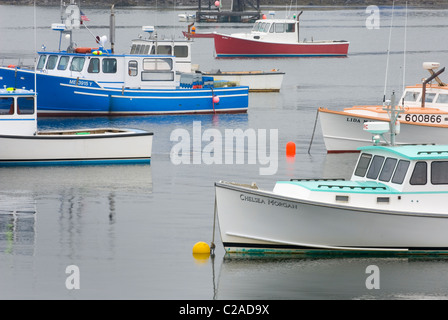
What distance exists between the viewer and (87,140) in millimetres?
31750

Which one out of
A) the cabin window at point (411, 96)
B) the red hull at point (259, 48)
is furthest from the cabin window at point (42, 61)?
the red hull at point (259, 48)

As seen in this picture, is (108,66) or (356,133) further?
(108,66)

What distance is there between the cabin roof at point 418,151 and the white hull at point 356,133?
12.1 metres

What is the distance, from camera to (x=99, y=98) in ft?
144

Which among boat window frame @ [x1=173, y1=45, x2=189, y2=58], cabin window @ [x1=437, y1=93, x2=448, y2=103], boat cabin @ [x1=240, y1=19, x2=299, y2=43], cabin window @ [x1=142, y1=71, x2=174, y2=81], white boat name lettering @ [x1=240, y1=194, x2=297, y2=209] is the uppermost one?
boat cabin @ [x1=240, y1=19, x2=299, y2=43]

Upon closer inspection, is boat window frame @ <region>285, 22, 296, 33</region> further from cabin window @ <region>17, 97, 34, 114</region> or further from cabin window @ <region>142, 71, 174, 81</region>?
cabin window @ <region>17, 97, 34, 114</region>

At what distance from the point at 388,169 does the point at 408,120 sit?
13507mm

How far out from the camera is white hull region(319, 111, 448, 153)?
34.2 metres

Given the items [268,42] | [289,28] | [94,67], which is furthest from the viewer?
[289,28]

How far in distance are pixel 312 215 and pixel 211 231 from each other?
142 inches

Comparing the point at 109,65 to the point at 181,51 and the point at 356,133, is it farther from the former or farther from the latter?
the point at 356,133

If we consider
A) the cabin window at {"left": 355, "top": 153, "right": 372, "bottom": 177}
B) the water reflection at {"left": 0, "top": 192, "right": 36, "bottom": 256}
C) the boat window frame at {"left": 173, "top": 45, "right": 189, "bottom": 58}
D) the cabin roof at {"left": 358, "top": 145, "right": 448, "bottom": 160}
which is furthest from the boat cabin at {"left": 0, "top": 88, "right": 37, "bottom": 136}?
the boat window frame at {"left": 173, "top": 45, "right": 189, "bottom": 58}

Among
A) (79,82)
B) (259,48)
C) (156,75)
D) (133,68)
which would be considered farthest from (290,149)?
(259,48)

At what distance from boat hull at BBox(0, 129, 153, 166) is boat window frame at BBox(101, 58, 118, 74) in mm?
11284
